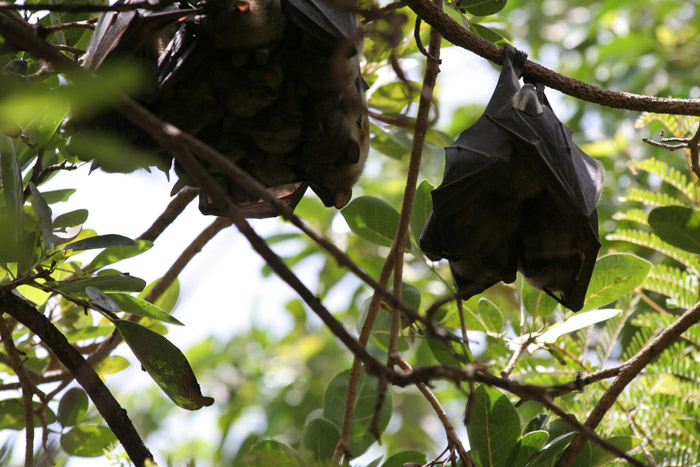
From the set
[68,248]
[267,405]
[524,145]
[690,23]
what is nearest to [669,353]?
[524,145]

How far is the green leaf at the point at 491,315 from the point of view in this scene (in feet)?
7.25

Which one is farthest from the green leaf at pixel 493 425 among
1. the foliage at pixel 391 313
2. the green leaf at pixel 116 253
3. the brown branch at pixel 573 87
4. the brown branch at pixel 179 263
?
the brown branch at pixel 179 263

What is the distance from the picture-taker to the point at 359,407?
2223 millimetres

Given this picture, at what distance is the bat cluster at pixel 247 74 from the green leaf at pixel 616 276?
0.94 meters

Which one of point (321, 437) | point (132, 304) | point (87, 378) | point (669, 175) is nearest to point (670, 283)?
point (669, 175)

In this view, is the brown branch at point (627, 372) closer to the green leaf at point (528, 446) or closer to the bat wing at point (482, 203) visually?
the green leaf at point (528, 446)

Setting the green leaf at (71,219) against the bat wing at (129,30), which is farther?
the green leaf at (71,219)

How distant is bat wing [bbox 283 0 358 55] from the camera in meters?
1.39

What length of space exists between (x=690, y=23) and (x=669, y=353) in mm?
3269

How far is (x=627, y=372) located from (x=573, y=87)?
26.3 inches

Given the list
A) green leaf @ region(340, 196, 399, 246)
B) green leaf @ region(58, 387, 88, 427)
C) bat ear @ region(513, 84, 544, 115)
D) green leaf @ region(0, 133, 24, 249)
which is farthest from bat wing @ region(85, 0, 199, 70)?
green leaf @ region(58, 387, 88, 427)

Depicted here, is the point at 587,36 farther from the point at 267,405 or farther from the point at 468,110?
the point at 267,405

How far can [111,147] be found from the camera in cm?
135

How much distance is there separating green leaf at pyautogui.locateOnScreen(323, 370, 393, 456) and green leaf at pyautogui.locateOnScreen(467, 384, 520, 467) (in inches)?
18.1
